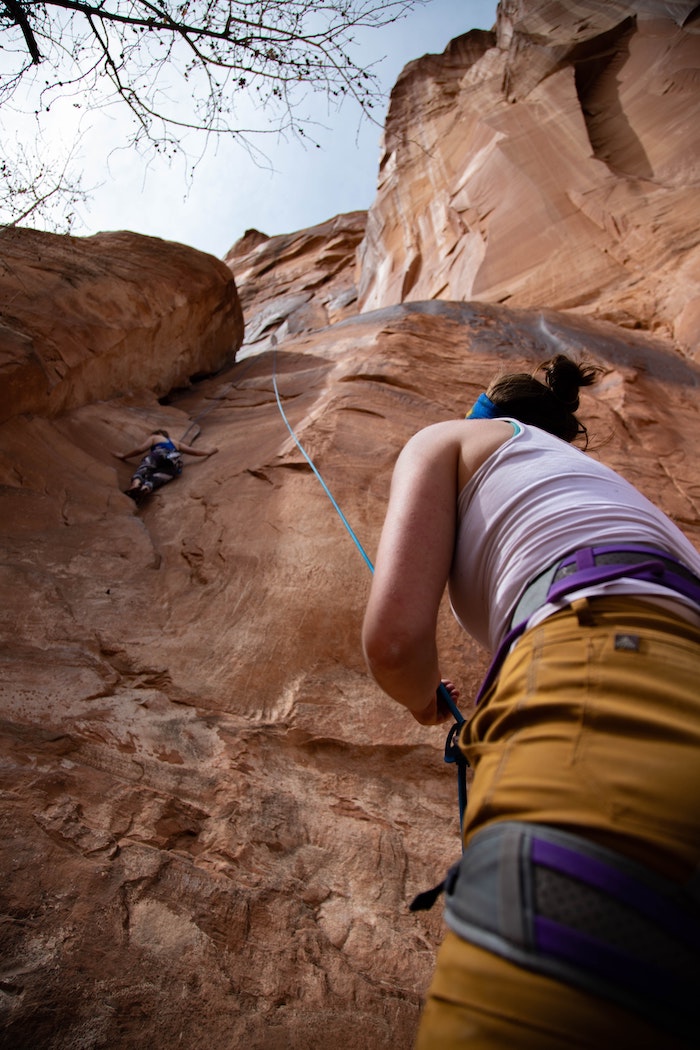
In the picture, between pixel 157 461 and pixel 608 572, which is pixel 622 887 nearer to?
pixel 608 572

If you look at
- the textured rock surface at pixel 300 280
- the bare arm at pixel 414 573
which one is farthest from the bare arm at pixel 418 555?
the textured rock surface at pixel 300 280

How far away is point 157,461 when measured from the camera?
5770 mm

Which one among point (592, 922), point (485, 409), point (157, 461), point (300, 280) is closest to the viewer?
point (592, 922)

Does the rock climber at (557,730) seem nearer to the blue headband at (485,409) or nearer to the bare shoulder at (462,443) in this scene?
the bare shoulder at (462,443)

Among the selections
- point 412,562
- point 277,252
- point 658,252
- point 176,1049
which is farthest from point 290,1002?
point 277,252

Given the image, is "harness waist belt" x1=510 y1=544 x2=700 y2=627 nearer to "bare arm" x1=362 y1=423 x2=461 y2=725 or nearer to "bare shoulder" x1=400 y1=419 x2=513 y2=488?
"bare arm" x1=362 y1=423 x2=461 y2=725

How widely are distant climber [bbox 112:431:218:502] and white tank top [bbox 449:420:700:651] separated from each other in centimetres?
458

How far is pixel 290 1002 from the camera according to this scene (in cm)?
165

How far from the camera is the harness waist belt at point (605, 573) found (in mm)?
963

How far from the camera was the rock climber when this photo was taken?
2.00 feet

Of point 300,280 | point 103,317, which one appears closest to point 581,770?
point 103,317

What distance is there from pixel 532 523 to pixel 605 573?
0.62 feet

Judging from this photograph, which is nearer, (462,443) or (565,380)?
(462,443)

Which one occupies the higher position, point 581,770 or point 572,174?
point 572,174
